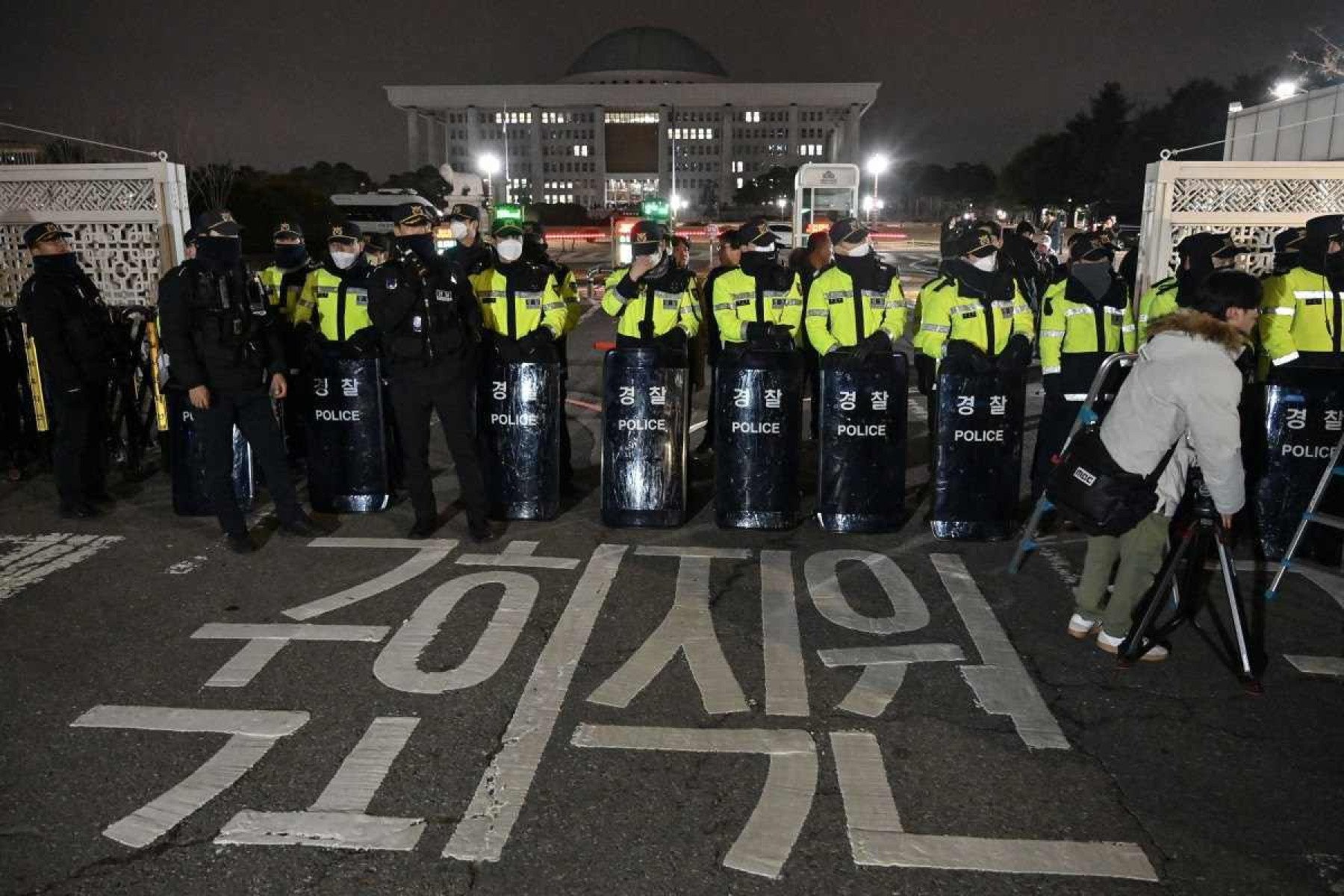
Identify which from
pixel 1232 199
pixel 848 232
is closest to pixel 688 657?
pixel 848 232

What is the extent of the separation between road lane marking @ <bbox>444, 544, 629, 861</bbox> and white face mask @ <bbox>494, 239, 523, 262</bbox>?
2.33m

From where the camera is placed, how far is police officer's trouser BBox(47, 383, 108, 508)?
702cm

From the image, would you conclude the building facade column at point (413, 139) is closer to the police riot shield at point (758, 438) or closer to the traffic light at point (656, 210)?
the traffic light at point (656, 210)

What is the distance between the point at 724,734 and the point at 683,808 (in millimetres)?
550

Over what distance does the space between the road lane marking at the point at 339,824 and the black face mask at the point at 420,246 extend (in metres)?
3.46

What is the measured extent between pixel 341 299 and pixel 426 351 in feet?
4.40

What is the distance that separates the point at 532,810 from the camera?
3.53m

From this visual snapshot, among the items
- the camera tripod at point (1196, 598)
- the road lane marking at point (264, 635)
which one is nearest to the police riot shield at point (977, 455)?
the camera tripod at point (1196, 598)

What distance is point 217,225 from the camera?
6.07 meters

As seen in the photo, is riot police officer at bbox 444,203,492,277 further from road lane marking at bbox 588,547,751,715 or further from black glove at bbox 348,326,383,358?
road lane marking at bbox 588,547,751,715

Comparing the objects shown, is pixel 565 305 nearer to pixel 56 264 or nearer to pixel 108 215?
pixel 56 264

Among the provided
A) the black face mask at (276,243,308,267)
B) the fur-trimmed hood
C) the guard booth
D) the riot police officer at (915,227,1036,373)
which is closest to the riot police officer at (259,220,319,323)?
the black face mask at (276,243,308,267)

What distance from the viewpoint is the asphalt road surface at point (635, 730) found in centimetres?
326

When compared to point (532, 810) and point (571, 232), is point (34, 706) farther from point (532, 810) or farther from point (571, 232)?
point (571, 232)
